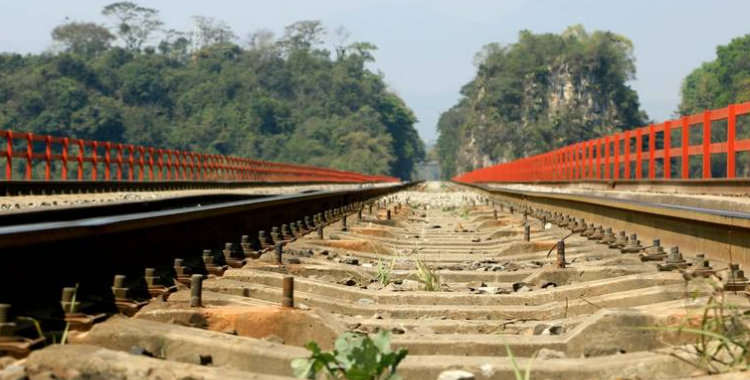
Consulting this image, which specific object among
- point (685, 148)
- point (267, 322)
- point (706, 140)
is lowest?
point (267, 322)

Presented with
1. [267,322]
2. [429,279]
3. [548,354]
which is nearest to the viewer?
[548,354]

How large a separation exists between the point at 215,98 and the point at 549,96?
5047 centimetres

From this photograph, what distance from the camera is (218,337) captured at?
3328mm

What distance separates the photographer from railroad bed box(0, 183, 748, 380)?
10.0ft

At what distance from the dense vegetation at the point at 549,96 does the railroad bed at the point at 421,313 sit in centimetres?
11515

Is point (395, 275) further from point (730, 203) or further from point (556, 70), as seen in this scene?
point (556, 70)

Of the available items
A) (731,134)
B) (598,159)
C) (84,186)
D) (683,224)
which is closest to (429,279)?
(683,224)

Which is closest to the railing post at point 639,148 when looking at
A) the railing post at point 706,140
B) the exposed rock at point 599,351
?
A: the railing post at point 706,140

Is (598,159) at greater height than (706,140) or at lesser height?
lesser

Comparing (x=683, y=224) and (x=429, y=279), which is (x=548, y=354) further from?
(x=683, y=224)

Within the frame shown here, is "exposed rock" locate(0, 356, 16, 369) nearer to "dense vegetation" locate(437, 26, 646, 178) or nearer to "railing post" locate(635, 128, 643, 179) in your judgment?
"railing post" locate(635, 128, 643, 179)

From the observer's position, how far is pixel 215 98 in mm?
142375

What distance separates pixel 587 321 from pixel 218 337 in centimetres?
149

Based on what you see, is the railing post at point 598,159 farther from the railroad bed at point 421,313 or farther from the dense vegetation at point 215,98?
the dense vegetation at point 215,98
